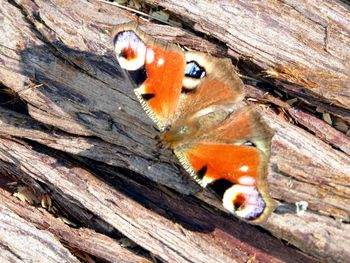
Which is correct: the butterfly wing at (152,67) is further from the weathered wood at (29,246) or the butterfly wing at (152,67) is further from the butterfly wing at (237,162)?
the weathered wood at (29,246)

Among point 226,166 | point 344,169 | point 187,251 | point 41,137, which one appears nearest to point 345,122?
point 344,169

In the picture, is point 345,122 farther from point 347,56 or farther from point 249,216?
point 249,216

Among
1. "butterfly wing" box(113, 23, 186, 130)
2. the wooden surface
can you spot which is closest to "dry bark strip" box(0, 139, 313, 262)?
the wooden surface

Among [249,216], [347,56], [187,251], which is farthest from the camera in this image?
[347,56]

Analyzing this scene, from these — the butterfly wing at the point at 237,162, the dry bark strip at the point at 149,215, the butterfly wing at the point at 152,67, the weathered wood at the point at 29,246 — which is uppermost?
the butterfly wing at the point at 152,67

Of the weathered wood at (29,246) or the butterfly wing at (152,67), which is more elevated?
the butterfly wing at (152,67)

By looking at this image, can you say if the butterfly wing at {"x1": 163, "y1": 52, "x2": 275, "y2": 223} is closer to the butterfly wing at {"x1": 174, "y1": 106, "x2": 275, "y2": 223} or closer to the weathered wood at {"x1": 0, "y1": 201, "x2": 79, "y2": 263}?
the butterfly wing at {"x1": 174, "y1": 106, "x2": 275, "y2": 223}

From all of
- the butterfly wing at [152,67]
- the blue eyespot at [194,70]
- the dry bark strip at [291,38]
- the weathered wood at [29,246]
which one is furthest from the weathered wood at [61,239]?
the dry bark strip at [291,38]
